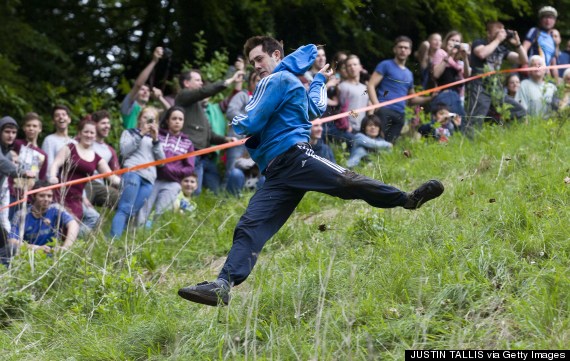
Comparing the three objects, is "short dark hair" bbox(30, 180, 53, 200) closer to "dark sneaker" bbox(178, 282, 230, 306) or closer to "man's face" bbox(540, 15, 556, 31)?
"dark sneaker" bbox(178, 282, 230, 306)

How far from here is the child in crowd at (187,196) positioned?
9992mm

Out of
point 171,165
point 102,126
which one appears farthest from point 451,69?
point 102,126

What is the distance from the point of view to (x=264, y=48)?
6.62 meters

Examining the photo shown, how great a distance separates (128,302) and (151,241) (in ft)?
5.42

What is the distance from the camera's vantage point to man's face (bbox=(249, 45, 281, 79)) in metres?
6.59

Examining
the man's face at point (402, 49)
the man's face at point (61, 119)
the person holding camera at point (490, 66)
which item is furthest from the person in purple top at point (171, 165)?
the person holding camera at point (490, 66)

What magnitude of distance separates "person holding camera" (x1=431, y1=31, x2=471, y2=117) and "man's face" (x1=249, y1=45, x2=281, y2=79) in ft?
15.3

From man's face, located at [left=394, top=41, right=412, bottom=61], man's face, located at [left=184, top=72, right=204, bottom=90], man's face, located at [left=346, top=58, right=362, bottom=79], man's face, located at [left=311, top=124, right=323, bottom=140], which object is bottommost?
man's face, located at [left=311, top=124, right=323, bottom=140]

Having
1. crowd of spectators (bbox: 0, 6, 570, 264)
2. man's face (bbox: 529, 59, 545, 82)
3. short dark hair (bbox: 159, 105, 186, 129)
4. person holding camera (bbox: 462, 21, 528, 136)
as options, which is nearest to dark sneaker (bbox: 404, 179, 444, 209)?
crowd of spectators (bbox: 0, 6, 570, 264)

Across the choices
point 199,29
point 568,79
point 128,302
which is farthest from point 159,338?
point 199,29

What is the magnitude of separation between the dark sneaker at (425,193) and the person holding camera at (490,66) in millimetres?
4370

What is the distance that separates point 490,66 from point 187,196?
12.8 feet

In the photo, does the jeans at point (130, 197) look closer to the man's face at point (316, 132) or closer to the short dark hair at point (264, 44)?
the man's face at point (316, 132)

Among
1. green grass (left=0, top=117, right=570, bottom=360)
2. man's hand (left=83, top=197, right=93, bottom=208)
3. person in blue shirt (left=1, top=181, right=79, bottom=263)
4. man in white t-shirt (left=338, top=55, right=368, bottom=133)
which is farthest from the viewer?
man in white t-shirt (left=338, top=55, right=368, bottom=133)
